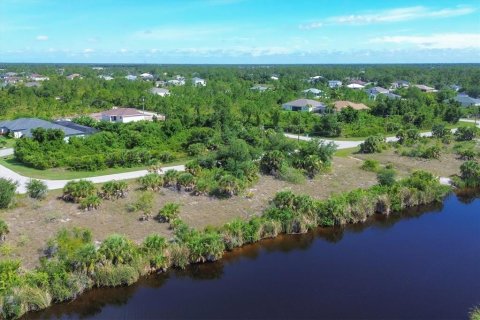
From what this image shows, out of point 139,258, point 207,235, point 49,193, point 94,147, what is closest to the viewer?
point 139,258

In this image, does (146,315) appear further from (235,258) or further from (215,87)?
(215,87)

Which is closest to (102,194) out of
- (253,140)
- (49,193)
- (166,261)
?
(49,193)

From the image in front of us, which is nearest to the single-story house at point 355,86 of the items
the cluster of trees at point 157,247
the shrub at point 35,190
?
the cluster of trees at point 157,247

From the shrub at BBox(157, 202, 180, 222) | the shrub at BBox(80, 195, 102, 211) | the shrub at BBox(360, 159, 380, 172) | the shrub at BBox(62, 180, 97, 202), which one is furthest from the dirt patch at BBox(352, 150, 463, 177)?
the shrub at BBox(62, 180, 97, 202)

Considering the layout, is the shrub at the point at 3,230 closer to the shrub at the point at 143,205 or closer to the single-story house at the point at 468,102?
the shrub at the point at 143,205

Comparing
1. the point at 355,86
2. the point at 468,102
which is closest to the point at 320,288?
the point at 468,102

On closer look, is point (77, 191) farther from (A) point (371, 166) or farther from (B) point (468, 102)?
(B) point (468, 102)

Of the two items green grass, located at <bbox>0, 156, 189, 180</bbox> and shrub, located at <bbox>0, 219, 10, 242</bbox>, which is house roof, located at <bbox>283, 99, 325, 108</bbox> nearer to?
green grass, located at <bbox>0, 156, 189, 180</bbox>
